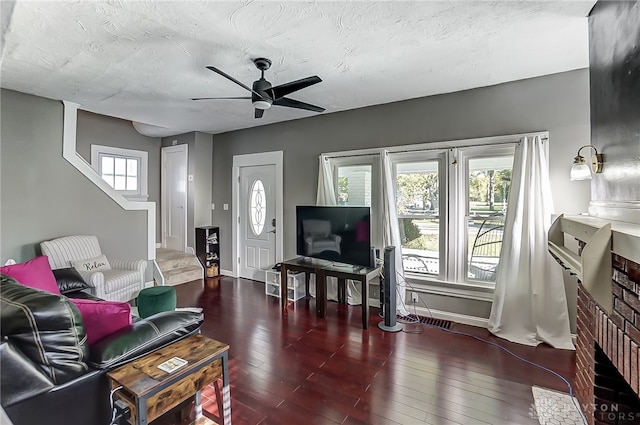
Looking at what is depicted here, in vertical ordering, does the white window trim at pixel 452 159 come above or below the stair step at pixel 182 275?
above

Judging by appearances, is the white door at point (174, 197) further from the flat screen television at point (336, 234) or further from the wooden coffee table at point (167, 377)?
the wooden coffee table at point (167, 377)

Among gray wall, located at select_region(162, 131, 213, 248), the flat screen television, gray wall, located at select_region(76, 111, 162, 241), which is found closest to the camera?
the flat screen television

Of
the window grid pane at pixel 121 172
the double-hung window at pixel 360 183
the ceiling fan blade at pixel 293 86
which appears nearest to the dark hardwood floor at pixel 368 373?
the double-hung window at pixel 360 183

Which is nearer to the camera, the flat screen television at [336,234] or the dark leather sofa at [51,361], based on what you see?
the dark leather sofa at [51,361]

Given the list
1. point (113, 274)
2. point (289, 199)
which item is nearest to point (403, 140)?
point (289, 199)

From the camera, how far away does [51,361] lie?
124 centimetres

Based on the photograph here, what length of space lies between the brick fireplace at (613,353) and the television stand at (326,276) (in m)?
1.78

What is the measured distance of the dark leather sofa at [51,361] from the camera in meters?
1.16

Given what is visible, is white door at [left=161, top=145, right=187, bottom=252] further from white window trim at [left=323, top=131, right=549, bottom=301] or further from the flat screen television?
white window trim at [left=323, top=131, right=549, bottom=301]

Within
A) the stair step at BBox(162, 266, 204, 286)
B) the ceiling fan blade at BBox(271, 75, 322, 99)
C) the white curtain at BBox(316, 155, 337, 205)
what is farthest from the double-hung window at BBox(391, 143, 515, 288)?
the stair step at BBox(162, 266, 204, 286)

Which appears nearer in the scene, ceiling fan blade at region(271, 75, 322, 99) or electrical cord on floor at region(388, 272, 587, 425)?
electrical cord on floor at region(388, 272, 587, 425)

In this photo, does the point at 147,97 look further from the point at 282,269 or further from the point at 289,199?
the point at 282,269

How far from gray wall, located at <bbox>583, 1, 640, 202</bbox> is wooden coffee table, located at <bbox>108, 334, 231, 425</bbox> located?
2.20m

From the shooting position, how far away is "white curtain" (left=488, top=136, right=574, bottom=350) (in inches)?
111
